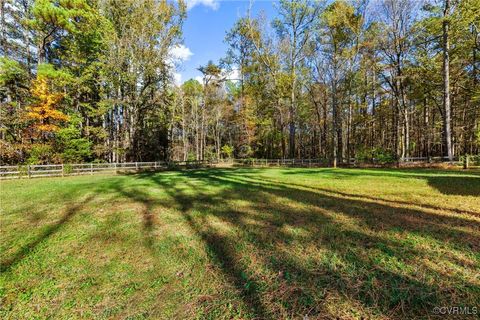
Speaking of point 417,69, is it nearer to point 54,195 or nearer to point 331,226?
point 331,226

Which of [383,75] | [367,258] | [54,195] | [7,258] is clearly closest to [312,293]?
[367,258]

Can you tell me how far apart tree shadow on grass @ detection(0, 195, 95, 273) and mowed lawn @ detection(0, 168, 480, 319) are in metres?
0.04

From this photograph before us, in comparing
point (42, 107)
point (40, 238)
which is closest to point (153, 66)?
point (42, 107)

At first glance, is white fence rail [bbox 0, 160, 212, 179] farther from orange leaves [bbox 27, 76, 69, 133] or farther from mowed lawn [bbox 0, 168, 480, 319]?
mowed lawn [bbox 0, 168, 480, 319]

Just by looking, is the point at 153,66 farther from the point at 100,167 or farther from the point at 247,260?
the point at 247,260

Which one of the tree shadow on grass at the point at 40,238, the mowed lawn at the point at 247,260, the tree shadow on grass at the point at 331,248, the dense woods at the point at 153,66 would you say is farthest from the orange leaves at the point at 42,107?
the tree shadow on grass at the point at 331,248

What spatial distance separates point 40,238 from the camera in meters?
4.27

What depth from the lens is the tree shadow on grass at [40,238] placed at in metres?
3.38

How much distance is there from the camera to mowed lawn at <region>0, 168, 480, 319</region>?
2.34 meters

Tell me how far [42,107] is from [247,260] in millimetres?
21562

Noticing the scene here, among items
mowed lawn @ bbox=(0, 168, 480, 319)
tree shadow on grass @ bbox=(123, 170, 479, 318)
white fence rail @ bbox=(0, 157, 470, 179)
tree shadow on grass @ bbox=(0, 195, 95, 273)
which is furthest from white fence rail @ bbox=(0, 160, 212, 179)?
tree shadow on grass @ bbox=(123, 170, 479, 318)

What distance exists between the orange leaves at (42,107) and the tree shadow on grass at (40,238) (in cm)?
1533

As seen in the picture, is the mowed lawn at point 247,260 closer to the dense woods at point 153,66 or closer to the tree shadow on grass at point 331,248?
the tree shadow on grass at point 331,248

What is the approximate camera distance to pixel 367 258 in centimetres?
308
